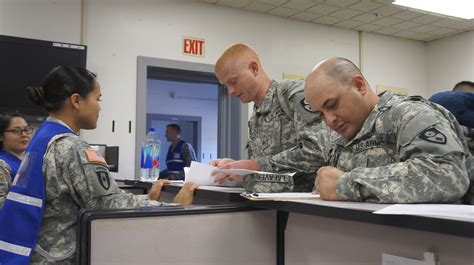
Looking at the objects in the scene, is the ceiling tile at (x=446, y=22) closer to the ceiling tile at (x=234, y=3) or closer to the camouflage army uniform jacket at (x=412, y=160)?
the ceiling tile at (x=234, y=3)

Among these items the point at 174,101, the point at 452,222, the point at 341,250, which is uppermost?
the point at 174,101

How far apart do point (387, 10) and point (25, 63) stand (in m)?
3.43

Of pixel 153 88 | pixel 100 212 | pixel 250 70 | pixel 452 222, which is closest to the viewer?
pixel 452 222

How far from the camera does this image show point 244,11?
4.60 metres

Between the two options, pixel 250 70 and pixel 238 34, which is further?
pixel 238 34

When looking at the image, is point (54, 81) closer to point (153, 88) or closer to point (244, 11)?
point (244, 11)

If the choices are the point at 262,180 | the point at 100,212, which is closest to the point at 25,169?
the point at 100,212

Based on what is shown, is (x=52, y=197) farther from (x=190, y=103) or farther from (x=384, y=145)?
(x=190, y=103)

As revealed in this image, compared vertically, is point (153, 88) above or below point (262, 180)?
above

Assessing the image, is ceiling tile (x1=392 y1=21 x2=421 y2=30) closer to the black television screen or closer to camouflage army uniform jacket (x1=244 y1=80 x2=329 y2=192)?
the black television screen

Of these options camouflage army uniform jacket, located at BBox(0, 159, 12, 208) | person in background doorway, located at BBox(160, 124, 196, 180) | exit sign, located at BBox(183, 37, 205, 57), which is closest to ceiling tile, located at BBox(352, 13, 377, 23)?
exit sign, located at BBox(183, 37, 205, 57)

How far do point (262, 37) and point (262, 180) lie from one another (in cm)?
353

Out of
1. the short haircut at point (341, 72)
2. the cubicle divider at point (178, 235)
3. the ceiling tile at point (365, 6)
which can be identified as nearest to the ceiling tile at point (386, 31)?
the ceiling tile at point (365, 6)

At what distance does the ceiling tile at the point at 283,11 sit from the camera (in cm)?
454
